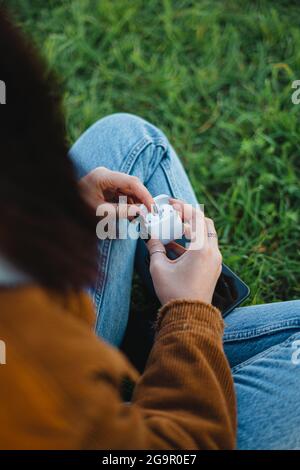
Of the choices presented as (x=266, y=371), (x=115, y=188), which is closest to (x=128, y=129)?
(x=115, y=188)

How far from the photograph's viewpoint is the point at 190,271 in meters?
0.89

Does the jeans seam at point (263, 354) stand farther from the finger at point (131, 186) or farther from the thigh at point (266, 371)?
the finger at point (131, 186)

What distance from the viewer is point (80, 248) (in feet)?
1.96

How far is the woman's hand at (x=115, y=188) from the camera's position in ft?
3.27

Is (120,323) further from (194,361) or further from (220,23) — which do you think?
(220,23)

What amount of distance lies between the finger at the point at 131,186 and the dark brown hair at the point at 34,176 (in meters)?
0.40

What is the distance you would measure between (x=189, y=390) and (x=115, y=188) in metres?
0.44

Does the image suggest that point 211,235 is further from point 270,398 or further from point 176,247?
point 270,398

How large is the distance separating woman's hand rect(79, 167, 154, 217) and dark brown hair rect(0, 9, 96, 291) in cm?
40

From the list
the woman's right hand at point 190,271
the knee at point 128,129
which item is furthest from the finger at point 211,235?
the knee at point 128,129

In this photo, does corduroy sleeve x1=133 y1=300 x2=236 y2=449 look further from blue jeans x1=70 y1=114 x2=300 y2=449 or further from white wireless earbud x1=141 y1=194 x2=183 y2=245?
white wireless earbud x1=141 y1=194 x2=183 y2=245

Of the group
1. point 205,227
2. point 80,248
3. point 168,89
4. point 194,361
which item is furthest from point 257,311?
point 168,89

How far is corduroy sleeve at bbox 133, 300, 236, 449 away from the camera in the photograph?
27.5 inches

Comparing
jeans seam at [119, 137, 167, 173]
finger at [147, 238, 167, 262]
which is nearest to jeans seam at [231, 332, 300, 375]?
finger at [147, 238, 167, 262]
